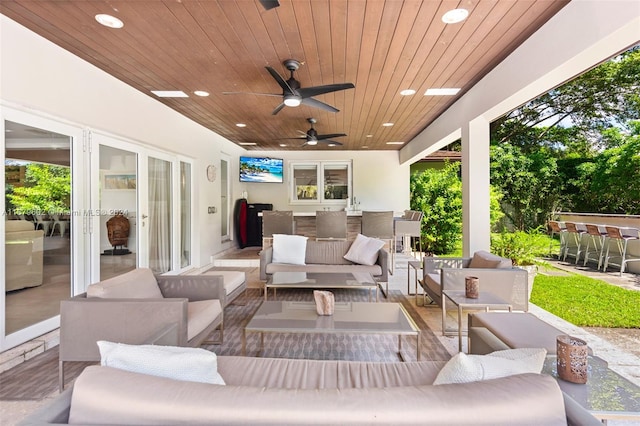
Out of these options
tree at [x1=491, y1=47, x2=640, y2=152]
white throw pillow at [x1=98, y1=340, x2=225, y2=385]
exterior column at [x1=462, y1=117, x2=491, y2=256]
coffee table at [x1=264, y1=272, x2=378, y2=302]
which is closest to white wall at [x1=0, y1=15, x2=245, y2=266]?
coffee table at [x1=264, y1=272, x2=378, y2=302]

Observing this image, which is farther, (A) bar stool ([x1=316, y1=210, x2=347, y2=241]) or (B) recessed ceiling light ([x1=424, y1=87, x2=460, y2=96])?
(A) bar stool ([x1=316, y1=210, x2=347, y2=241])

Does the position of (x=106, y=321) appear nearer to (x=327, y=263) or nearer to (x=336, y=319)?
(x=336, y=319)

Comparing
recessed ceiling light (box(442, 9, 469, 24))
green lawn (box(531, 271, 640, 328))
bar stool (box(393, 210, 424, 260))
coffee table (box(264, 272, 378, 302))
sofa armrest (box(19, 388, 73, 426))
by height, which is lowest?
green lawn (box(531, 271, 640, 328))

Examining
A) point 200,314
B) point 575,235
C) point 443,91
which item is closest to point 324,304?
point 200,314

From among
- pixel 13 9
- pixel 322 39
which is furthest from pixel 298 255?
pixel 13 9

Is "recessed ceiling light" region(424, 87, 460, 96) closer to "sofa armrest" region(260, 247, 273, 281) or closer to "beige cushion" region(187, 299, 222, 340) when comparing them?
"sofa armrest" region(260, 247, 273, 281)

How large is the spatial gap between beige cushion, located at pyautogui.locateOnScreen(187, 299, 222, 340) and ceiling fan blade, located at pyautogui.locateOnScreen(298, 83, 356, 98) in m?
2.21

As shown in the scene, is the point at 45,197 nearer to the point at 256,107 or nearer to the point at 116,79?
the point at 116,79

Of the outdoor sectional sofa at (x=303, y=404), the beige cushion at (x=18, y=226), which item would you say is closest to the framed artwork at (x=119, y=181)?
the beige cushion at (x=18, y=226)

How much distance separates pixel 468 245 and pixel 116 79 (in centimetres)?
478

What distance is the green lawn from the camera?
3.60 meters

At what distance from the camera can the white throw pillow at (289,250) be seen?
15.4ft

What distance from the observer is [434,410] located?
92cm

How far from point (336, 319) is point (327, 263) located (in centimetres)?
230
